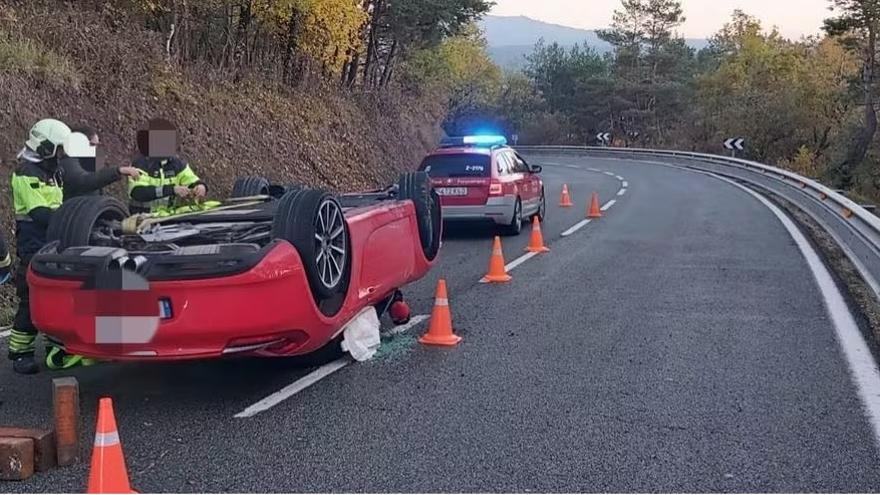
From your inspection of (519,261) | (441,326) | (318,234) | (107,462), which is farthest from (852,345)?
(107,462)

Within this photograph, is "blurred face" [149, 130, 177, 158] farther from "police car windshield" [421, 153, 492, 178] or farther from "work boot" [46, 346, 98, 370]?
"police car windshield" [421, 153, 492, 178]

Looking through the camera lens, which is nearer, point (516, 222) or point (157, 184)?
point (157, 184)

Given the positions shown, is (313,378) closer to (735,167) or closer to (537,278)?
(537,278)

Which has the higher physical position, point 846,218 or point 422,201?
point 422,201

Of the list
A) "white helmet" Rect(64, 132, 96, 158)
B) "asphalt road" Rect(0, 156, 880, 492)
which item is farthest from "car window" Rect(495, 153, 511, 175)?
"white helmet" Rect(64, 132, 96, 158)

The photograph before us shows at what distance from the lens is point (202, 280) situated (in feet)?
16.6

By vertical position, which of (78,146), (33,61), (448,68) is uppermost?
(448,68)

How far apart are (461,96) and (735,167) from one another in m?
32.3

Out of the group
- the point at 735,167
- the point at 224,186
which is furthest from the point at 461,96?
the point at 224,186

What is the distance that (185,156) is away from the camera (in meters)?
14.9

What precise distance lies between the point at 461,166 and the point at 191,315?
9892 millimetres

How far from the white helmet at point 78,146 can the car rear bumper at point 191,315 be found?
1.49 m

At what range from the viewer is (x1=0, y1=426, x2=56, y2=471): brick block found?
442 centimetres

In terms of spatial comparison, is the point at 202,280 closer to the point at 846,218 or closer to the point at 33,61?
the point at 33,61
